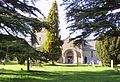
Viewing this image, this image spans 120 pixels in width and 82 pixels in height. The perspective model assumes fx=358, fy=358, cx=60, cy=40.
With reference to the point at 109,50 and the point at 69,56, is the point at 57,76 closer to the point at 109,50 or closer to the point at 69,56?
the point at 109,50

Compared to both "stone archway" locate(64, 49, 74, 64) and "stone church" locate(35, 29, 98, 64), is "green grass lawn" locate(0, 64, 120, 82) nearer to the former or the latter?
"stone church" locate(35, 29, 98, 64)

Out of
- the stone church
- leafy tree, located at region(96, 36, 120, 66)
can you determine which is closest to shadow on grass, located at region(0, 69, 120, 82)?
leafy tree, located at region(96, 36, 120, 66)

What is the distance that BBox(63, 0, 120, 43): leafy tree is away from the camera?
16.9 m

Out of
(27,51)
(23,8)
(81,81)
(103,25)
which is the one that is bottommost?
(81,81)

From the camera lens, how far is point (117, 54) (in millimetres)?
50562

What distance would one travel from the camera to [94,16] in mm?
16828

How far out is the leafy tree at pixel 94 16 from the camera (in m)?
16.9

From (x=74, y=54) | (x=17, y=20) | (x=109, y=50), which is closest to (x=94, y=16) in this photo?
(x=17, y=20)

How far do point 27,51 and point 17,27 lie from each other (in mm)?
2799

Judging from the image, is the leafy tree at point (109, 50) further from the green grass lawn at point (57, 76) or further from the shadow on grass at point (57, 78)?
the shadow on grass at point (57, 78)

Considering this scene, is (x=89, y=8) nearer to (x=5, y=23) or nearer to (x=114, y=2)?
(x=114, y=2)

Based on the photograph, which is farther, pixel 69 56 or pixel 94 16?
pixel 69 56

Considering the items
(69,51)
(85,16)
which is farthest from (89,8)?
(69,51)

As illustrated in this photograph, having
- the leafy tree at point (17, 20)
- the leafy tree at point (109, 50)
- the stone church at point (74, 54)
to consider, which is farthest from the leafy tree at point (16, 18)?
the stone church at point (74, 54)
